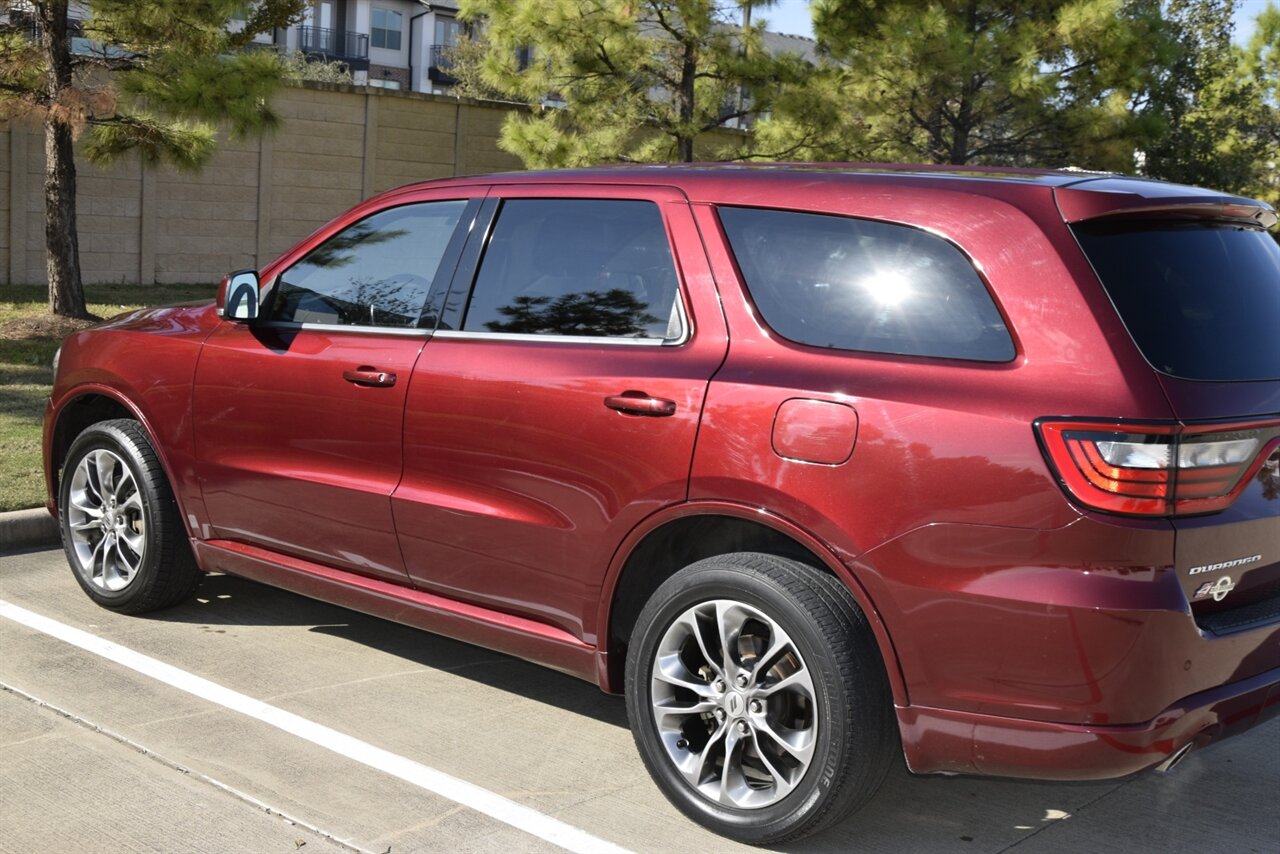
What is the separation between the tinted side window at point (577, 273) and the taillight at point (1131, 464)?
1208 mm

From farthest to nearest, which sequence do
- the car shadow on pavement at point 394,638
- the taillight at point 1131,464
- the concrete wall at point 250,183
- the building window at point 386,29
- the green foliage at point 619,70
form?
the building window at point 386,29, the concrete wall at point 250,183, the green foliage at point 619,70, the car shadow on pavement at point 394,638, the taillight at point 1131,464

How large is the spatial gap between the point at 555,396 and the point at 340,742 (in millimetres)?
1294

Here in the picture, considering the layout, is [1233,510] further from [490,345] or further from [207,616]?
[207,616]

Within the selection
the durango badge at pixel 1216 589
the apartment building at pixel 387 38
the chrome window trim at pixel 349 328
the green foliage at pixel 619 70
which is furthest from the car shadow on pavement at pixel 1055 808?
the apartment building at pixel 387 38

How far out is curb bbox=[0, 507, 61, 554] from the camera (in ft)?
21.9

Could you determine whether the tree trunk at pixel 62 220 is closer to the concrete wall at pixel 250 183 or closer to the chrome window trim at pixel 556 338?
the concrete wall at pixel 250 183

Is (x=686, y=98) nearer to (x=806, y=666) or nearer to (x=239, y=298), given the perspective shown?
(x=239, y=298)

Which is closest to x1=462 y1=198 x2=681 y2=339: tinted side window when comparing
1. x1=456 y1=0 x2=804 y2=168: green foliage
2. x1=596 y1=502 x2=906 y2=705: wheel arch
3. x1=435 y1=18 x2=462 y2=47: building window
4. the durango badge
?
x1=596 y1=502 x2=906 y2=705: wheel arch

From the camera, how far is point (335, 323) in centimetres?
497

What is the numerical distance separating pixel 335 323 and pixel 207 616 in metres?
1.56

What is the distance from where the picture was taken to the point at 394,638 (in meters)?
5.61

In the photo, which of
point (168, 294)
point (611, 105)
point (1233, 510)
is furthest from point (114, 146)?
point (1233, 510)

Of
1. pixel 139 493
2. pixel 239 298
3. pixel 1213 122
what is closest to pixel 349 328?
pixel 239 298

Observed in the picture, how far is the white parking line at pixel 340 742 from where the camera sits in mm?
3861
